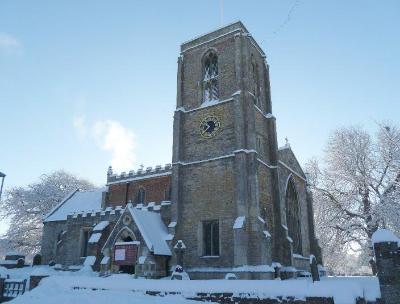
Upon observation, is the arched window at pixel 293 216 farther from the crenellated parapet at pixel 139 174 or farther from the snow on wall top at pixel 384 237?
the snow on wall top at pixel 384 237

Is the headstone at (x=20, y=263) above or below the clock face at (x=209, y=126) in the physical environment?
below

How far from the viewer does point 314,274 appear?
54.1 ft

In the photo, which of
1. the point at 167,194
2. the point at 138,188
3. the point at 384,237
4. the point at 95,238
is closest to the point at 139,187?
the point at 138,188

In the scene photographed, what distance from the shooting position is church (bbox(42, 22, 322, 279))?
68.9ft

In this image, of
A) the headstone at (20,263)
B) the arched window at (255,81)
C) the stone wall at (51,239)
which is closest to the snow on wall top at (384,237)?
the arched window at (255,81)

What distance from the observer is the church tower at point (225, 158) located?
21.1 meters

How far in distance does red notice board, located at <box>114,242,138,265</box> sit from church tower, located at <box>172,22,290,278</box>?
297 centimetres

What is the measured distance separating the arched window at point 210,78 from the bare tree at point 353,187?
43.0ft

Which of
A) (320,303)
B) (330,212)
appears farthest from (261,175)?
(320,303)

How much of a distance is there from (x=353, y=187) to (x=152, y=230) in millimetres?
18182

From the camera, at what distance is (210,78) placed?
2708cm

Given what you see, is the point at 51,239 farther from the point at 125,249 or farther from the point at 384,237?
the point at 384,237

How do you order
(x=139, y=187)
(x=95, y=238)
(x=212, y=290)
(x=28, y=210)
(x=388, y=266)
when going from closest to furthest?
(x=388, y=266)
(x=212, y=290)
(x=95, y=238)
(x=139, y=187)
(x=28, y=210)

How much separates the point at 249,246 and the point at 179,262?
14.1 feet
